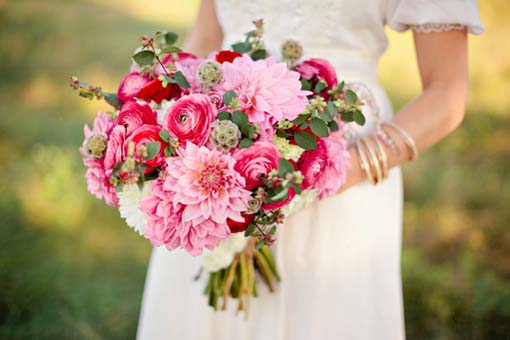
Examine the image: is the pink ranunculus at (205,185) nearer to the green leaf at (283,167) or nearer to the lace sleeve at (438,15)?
the green leaf at (283,167)

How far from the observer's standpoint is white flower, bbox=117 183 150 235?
40.9 inches

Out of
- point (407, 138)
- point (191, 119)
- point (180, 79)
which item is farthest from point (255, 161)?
point (407, 138)

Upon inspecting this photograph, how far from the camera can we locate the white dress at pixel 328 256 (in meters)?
1.36

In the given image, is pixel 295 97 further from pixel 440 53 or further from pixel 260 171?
pixel 440 53

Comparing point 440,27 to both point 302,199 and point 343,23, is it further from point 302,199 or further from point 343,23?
point 302,199

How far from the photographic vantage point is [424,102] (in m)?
1.31

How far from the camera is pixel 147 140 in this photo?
3.07 feet

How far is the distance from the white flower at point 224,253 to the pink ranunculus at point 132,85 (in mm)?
433

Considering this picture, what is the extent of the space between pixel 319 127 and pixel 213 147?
21 centimetres

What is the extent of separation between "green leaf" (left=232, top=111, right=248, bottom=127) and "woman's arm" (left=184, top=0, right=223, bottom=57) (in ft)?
2.63

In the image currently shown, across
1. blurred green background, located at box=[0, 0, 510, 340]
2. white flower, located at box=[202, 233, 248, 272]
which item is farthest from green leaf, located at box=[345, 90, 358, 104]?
blurred green background, located at box=[0, 0, 510, 340]

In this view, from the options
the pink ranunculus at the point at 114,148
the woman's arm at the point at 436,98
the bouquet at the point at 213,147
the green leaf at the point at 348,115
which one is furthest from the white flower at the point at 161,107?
the woman's arm at the point at 436,98

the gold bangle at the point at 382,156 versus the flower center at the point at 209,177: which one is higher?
the gold bangle at the point at 382,156

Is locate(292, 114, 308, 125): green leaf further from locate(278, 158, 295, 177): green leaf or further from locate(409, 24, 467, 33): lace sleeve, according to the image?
locate(409, 24, 467, 33): lace sleeve
